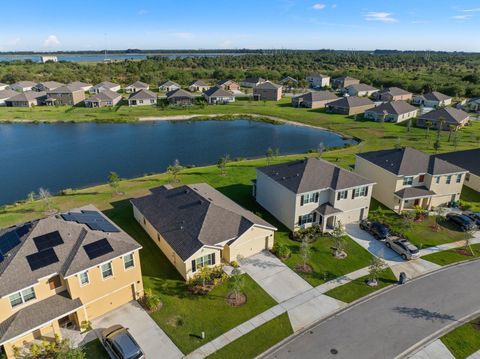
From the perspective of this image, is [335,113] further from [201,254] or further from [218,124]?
[201,254]

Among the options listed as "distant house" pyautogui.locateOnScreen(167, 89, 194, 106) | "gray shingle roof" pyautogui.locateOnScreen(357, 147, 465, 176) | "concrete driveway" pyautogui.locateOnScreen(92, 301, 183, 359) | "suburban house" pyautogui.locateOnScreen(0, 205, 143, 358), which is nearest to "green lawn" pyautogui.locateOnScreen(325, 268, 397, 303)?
"concrete driveway" pyautogui.locateOnScreen(92, 301, 183, 359)

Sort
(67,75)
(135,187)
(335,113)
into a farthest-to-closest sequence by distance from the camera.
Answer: (67,75) < (335,113) < (135,187)

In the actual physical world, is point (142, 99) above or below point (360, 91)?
below

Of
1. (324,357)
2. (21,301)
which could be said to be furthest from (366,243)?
(21,301)

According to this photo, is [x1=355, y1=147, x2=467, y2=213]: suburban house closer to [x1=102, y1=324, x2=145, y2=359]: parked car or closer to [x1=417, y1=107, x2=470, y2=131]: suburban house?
[x1=102, y1=324, x2=145, y2=359]: parked car

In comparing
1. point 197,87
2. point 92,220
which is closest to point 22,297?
point 92,220

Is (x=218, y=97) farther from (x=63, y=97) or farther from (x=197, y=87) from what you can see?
(x=63, y=97)

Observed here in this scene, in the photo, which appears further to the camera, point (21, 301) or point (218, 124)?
point (218, 124)
